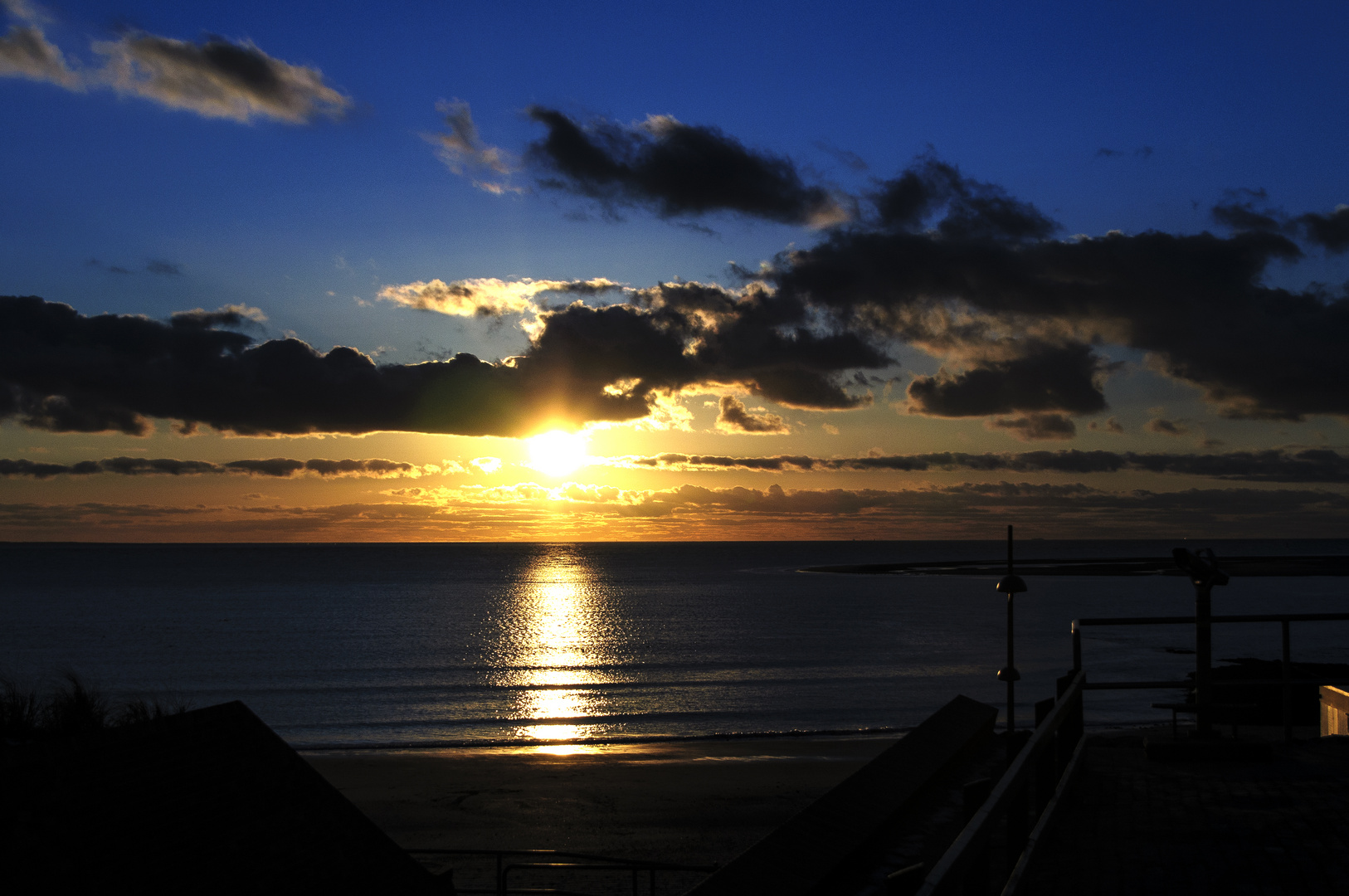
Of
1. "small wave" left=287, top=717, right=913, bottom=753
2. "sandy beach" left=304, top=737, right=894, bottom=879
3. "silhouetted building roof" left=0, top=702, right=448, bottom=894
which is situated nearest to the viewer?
"silhouetted building roof" left=0, top=702, right=448, bottom=894

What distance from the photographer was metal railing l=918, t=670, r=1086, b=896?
9.13 feet

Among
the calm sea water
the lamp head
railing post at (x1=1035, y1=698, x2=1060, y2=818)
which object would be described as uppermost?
the lamp head

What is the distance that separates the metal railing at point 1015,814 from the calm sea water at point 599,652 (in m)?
29.9

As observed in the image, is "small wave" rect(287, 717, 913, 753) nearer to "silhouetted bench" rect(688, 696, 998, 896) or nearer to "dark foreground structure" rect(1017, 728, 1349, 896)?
"silhouetted bench" rect(688, 696, 998, 896)

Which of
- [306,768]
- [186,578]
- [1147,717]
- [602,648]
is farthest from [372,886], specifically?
[186,578]

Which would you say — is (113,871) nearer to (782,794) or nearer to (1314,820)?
(1314,820)

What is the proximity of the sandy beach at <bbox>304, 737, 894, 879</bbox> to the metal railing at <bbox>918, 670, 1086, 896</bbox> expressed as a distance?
12854 millimetres

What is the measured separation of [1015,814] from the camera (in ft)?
14.4

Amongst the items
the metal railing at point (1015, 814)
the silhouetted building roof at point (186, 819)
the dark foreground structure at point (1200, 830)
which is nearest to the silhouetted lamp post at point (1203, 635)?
the dark foreground structure at point (1200, 830)

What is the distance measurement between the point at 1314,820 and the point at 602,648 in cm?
6204

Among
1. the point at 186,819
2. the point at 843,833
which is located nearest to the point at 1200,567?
the point at 843,833

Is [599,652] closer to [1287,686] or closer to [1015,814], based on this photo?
[1287,686]

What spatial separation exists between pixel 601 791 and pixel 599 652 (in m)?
39.5

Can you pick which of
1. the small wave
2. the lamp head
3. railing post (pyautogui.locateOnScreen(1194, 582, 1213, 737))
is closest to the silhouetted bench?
railing post (pyautogui.locateOnScreen(1194, 582, 1213, 737))
